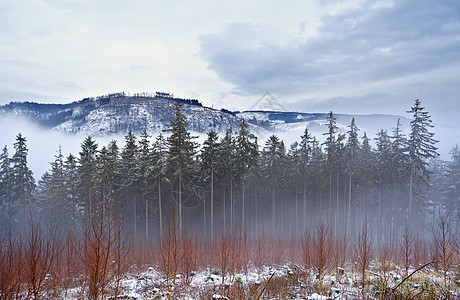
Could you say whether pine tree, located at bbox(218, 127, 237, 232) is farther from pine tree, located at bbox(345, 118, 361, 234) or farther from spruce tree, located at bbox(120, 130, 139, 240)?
pine tree, located at bbox(345, 118, 361, 234)

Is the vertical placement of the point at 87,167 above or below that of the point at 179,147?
below

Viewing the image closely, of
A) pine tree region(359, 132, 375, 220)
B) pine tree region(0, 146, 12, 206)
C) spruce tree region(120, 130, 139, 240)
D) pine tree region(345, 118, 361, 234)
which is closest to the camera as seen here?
spruce tree region(120, 130, 139, 240)

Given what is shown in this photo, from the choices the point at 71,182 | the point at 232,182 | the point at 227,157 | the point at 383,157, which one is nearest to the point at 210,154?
the point at 227,157

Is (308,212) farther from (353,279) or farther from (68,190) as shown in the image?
(68,190)

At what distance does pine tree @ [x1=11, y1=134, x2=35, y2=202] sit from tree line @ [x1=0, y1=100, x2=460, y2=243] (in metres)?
0.12

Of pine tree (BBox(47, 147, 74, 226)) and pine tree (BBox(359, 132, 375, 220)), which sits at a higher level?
pine tree (BBox(359, 132, 375, 220))

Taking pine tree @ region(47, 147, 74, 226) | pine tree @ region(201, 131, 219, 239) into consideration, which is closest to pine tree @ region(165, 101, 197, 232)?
pine tree @ region(201, 131, 219, 239)

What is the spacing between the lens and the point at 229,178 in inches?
1324

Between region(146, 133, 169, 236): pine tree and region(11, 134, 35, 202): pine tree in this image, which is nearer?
region(146, 133, 169, 236): pine tree

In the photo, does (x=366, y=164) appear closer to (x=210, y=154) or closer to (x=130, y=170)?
(x=210, y=154)

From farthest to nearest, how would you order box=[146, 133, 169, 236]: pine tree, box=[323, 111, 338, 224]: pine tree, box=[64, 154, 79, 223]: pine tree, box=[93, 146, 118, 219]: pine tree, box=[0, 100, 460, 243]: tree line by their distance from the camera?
box=[64, 154, 79, 223]: pine tree < box=[323, 111, 338, 224]: pine tree < box=[0, 100, 460, 243]: tree line < box=[93, 146, 118, 219]: pine tree < box=[146, 133, 169, 236]: pine tree

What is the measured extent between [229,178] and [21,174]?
29.8 m

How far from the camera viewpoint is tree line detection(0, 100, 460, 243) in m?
29.2

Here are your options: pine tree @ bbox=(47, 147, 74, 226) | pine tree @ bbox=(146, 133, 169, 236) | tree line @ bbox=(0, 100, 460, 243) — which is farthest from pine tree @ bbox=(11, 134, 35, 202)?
pine tree @ bbox=(146, 133, 169, 236)
